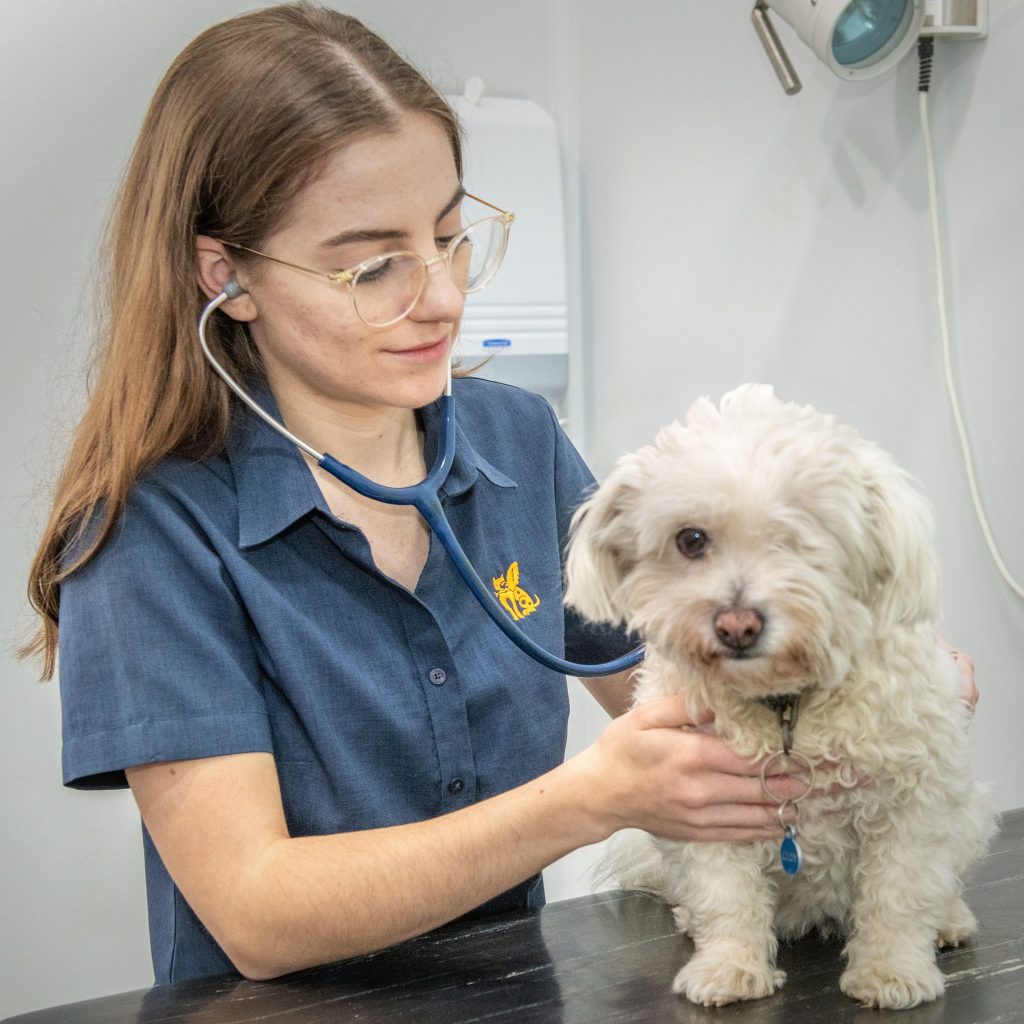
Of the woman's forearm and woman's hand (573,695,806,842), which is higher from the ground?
woman's hand (573,695,806,842)

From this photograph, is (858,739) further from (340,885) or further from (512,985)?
(340,885)

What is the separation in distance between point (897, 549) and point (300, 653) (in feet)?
1.93

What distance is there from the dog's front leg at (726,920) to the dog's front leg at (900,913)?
7 centimetres

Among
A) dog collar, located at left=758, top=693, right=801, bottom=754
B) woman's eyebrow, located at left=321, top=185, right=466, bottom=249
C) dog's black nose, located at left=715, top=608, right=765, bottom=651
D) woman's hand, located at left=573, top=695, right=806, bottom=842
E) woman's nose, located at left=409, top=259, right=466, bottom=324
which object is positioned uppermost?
woman's eyebrow, located at left=321, top=185, right=466, bottom=249

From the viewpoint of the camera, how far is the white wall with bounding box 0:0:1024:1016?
73.0 inches

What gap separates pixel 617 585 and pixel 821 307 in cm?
117

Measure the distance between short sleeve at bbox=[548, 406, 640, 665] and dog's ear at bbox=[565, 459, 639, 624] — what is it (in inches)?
15.5

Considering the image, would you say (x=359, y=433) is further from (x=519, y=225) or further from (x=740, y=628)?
(x=519, y=225)

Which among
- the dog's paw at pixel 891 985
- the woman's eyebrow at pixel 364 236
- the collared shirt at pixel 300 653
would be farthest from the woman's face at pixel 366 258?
the dog's paw at pixel 891 985

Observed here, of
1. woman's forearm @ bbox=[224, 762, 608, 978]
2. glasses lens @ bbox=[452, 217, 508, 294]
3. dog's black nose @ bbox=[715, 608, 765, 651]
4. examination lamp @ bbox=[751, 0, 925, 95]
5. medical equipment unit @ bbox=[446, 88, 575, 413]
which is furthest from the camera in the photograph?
medical equipment unit @ bbox=[446, 88, 575, 413]

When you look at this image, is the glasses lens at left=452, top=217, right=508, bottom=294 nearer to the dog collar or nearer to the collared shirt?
the collared shirt

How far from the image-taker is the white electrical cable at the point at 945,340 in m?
1.85

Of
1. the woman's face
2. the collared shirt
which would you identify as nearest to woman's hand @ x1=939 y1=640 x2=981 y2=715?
the collared shirt

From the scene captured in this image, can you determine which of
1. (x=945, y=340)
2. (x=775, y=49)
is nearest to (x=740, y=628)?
(x=945, y=340)
